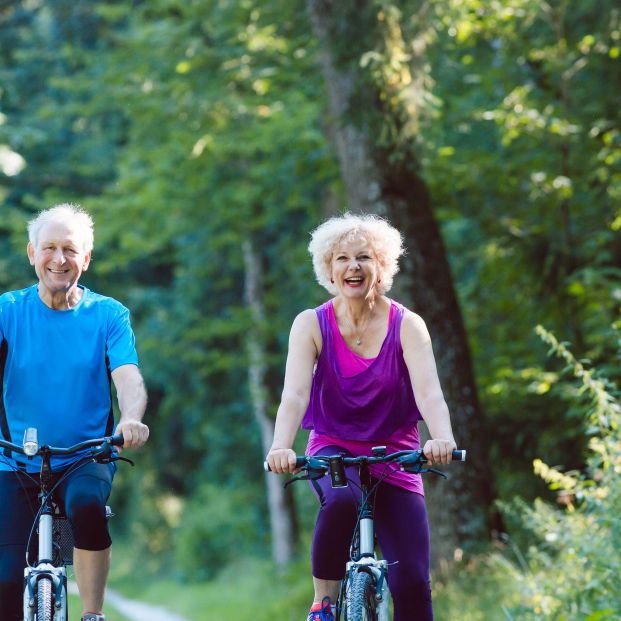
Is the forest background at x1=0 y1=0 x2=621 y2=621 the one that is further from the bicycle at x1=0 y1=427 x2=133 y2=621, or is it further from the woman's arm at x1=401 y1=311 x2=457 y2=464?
the bicycle at x1=0 y1=427 x2=133 y2=621

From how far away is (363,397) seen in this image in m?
5.24

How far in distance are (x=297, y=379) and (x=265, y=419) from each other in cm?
1591

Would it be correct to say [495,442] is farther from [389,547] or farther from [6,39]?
[6,39]

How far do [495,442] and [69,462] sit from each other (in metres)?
7.50

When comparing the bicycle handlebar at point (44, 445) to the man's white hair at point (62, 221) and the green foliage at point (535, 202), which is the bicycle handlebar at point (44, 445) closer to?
the man's white hair at point (62, 221)

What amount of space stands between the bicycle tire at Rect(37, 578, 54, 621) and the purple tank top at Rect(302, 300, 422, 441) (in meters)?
1.23

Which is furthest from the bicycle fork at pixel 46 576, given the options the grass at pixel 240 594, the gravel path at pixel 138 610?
the gravel path at pixel 138 610

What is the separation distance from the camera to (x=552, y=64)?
40.8 feet

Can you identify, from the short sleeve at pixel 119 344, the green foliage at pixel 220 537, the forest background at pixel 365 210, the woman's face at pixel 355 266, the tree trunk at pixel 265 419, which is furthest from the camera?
the green foliage at pixel 220 537

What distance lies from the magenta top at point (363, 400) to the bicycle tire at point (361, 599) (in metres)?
0.46

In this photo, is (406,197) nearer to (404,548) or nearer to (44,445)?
(404,548)

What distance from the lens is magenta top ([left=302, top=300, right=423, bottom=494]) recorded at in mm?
5250

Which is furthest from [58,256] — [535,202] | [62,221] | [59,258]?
[535,202]

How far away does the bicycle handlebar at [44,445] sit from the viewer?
494cm
